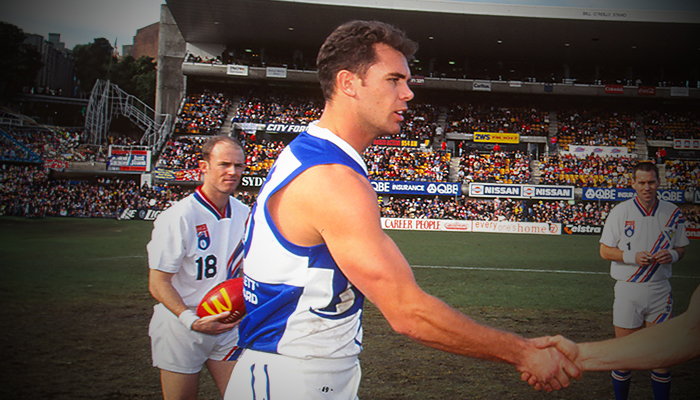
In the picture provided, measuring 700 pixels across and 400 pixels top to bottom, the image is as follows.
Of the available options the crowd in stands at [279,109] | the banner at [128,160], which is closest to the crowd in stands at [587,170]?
the crowd in stands at [279,109]

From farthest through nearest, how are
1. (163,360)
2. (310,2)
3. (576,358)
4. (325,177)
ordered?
(310,2) < (163,360) < (576,358) < (325,177)

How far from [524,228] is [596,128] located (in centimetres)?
1666

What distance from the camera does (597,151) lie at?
37906 mm

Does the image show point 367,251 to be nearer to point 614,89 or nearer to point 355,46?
point 355,46

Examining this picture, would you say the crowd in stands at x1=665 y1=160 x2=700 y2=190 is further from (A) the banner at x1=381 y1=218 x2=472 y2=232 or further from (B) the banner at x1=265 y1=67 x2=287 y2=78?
(B) the banner at x1=265 y1=67 x2=287 y2=78

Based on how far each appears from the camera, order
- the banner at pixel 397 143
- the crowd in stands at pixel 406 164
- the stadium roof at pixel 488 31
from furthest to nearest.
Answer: the banner at pixel 397 143
the crowd in stands at pixel 406 164
the stadium roof at pixel 488 31

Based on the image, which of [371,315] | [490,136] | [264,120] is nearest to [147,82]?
[264,120]

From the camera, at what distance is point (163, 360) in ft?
11.8

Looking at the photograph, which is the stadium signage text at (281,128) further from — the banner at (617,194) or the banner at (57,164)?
the banner at (617,194)

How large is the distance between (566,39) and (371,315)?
119ft

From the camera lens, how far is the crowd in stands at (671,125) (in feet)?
126

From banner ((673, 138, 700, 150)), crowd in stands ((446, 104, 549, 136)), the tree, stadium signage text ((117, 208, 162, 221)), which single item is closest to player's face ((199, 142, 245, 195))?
stadium signage text ((117, 208, 162, 221))

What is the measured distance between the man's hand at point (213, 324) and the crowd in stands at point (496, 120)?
38.4 meters

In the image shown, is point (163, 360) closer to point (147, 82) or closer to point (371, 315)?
point (371, 315)
